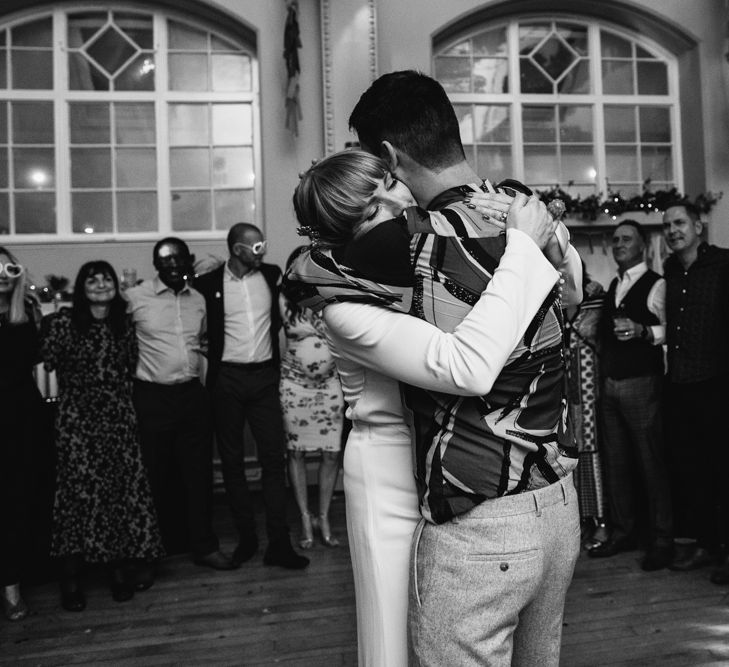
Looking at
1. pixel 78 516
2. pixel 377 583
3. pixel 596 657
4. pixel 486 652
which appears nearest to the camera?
pixel 486 652

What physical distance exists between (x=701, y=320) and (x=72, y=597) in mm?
3396

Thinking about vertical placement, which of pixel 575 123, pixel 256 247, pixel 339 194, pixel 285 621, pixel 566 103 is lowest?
pixel 285 621

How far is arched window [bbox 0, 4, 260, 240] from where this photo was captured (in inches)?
228

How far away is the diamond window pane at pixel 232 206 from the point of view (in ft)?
19.5

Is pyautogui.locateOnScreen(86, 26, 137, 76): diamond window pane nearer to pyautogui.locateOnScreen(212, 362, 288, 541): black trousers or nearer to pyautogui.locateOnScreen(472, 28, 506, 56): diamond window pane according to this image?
pyautogui.locateOnScreen(472, 28, 506, 56): diamond window pane

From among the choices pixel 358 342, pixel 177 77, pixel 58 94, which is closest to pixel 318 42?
pixel 177 77

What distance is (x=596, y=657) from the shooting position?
8.70 feet

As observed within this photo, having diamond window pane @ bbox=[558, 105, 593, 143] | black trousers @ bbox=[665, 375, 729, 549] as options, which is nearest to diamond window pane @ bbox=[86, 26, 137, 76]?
diamond window pane @ bbox=[558, 105, 593, 143]

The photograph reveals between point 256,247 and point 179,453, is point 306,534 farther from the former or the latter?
point 256,247

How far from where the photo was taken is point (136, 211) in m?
5.89

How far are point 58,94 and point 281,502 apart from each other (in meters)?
4.07

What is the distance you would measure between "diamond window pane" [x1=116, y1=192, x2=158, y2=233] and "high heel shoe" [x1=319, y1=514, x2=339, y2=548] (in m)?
3.05

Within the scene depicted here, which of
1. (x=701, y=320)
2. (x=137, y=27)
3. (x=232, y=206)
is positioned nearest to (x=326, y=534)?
(x=701, y=320)

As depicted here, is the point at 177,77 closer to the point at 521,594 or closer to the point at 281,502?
the point at 281,502
